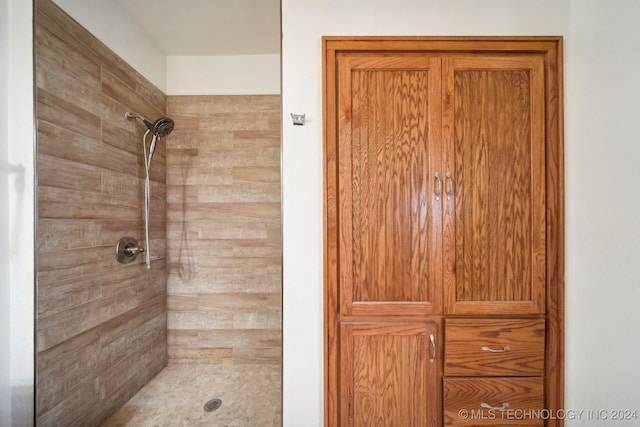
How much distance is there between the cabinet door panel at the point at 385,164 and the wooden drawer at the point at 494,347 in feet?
0.56

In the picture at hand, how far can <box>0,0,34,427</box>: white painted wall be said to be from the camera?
972 mm

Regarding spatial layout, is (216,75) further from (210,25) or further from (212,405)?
(212,405)

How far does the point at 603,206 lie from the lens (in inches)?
36.8

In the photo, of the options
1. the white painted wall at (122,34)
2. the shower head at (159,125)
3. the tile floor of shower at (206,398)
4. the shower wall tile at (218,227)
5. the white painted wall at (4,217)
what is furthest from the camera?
the shower wall tile at (218,227)

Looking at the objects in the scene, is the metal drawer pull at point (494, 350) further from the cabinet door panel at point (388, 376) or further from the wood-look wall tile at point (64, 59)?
the wood-look wall tile at point (64, 59)

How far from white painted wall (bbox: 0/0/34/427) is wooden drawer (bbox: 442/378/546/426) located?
5.85 feet

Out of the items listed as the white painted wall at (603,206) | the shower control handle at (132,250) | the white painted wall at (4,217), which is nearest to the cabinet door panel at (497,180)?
the white painted wall at (603,206)

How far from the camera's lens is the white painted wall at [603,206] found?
2.76 feet

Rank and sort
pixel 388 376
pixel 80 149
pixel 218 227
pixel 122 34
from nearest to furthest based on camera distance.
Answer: pixel 388 376 → pixel 80 149 → pixel 122 34 → pixel 218 227

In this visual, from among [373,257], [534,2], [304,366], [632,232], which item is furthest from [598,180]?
[304,366]

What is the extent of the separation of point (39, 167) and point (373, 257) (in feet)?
4.75

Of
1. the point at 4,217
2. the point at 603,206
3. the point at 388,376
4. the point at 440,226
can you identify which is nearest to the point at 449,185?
the point at 440,226

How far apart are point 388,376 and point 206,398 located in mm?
1138

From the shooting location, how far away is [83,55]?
1.15m
